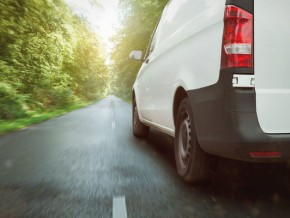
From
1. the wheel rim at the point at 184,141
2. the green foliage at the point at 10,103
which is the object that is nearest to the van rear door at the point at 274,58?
the wheel rim at the point at 184,141

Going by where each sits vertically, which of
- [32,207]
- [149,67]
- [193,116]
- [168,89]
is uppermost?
[149,67]

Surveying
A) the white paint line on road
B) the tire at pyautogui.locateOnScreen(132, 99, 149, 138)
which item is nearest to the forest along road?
the white paint line on road

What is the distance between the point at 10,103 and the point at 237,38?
13.2 m

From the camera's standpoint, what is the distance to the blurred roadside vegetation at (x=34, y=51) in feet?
30.7

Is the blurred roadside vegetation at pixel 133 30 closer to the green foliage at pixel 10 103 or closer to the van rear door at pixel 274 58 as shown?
the green foliage at pixel 10 103

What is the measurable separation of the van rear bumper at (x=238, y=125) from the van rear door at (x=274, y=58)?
0.11 meters

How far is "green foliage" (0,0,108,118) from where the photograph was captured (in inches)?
→ 367

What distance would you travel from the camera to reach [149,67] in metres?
5.91

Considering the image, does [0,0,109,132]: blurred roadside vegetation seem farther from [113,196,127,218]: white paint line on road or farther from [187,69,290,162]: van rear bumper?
Result: [187,69,290,162]: van rear bumper

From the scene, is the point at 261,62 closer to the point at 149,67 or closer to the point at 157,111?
the point at 157,111

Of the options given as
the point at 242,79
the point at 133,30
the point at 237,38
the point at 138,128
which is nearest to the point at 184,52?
the point at 237,38

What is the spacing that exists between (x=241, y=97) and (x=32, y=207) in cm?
211

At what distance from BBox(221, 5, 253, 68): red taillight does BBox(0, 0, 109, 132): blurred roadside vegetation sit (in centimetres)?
719

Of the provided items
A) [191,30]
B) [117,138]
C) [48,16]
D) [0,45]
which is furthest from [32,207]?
[0,45]
